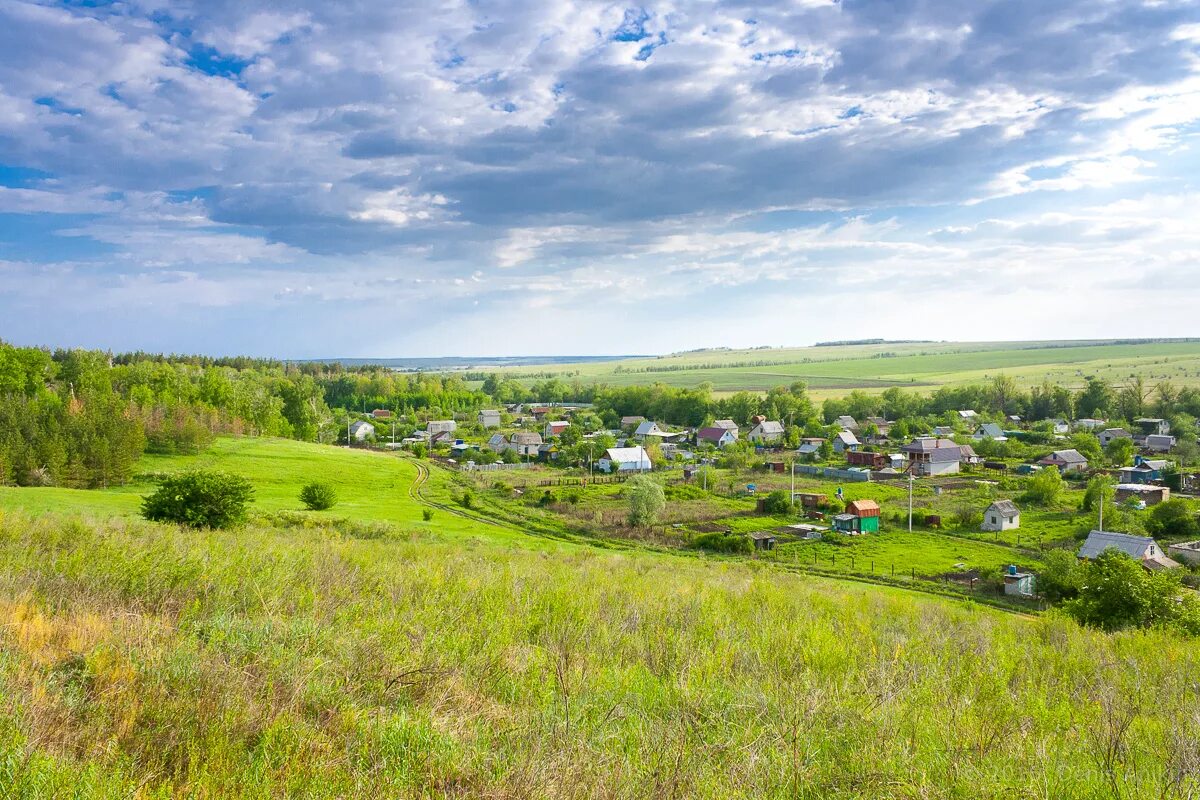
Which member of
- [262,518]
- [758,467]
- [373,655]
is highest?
[373,655]

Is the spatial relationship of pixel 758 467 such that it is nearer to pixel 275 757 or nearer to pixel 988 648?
pixel 988 648

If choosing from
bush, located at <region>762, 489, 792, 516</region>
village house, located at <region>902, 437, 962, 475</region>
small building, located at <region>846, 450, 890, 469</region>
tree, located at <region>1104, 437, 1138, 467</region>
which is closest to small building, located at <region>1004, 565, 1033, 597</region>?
bush, located at <region>762, 489, 792, 516</region>

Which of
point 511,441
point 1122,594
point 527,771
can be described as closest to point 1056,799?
point 527,771

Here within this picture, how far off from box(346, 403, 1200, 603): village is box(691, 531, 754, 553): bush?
0.09 meters

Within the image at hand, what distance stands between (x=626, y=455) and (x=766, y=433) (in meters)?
24.3

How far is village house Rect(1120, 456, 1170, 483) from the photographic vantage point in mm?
47906

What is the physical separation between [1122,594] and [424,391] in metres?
110

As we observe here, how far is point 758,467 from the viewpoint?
196 feet

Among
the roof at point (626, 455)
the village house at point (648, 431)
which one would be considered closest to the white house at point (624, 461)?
the roof at point (626, 455)

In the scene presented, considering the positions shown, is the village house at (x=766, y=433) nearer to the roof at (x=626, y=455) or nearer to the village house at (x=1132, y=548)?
the roof at (x=626, y=455)

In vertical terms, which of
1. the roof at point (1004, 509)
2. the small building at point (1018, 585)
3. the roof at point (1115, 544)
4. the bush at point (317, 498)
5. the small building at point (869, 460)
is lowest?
the small building at point (869, 460)

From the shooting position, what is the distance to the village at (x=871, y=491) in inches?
1154

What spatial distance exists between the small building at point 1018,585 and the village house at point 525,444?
50.0m

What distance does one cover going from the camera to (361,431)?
79.4m
